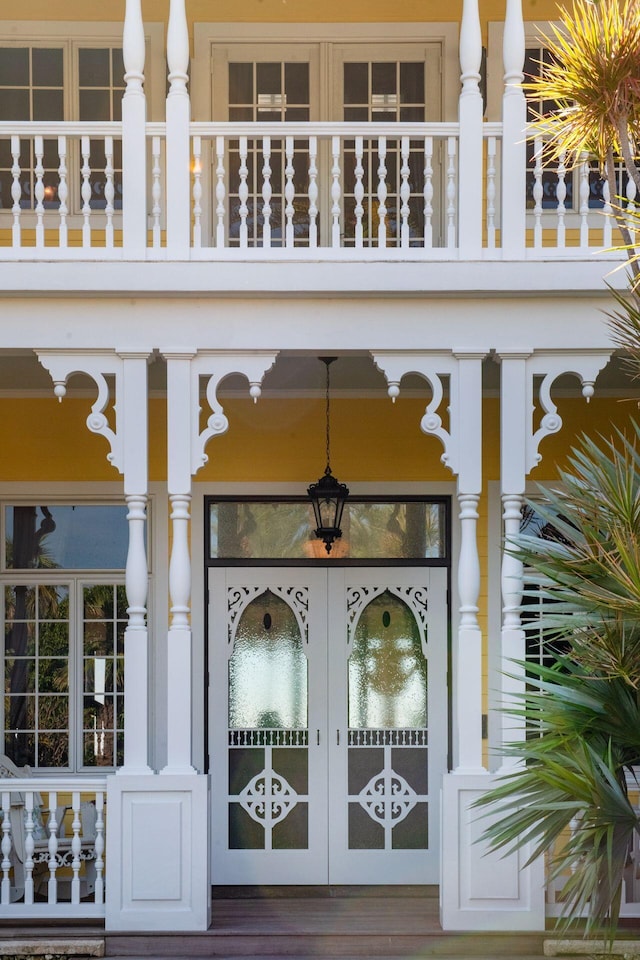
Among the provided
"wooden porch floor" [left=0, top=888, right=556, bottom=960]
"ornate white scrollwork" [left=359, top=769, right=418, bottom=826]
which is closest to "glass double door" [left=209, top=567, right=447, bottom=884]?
"ornate white scrollwork" [left=359, top=769, right=418, bottom=826]

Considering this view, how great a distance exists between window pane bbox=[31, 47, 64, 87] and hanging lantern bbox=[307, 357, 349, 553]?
295cm

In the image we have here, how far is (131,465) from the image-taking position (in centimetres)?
632

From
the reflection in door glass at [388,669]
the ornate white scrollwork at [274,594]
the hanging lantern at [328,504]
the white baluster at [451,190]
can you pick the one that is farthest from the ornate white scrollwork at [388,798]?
the white baluster at [451,190]

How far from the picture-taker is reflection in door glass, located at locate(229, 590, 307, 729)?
811cm

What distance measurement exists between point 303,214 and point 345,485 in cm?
196

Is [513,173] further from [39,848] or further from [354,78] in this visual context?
[39,848]

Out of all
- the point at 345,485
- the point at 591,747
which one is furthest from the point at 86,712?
the point at 591,747

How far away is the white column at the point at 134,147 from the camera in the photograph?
6301mm

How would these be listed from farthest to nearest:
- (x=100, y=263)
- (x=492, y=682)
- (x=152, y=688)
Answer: (x=152, y=688) → (x=492, y=682) → (x=100, y=263)

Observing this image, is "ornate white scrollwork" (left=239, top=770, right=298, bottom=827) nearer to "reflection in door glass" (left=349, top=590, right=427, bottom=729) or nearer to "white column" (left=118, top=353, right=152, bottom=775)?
"reflection in door glass" (left=349, top=590, right=427, bottom=729)

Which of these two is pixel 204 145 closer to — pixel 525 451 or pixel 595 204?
pixel 595 204

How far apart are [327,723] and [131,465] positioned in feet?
8.98

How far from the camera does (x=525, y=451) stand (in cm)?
636

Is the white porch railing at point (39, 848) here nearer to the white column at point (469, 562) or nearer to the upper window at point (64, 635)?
the upper window at point (64, 635)
